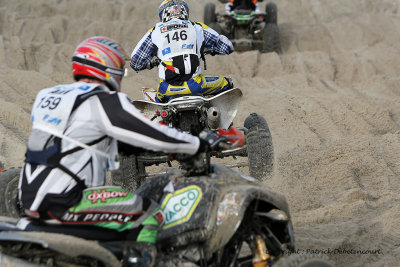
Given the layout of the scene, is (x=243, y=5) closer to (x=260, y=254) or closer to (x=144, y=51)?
(x=144, y=51)

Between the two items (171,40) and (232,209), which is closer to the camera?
(232,209)

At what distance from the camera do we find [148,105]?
6.88m

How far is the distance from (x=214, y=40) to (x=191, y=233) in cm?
439

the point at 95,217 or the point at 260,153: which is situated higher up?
the point at 95,217

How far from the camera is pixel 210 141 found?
11.5 ft

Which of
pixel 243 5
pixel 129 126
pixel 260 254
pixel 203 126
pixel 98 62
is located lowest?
pixel 243 5

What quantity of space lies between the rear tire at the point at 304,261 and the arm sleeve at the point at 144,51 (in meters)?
4.45

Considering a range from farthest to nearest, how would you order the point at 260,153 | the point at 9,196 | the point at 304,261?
the point at 260,153 → the point at 9,196 → the point at 304,261

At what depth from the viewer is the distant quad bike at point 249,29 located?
50.4 ft

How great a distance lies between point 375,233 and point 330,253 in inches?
26.8

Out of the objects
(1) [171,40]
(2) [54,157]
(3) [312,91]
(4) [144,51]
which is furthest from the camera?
(3) [312,91]

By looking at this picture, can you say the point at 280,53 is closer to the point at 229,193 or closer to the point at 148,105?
the point at 148,105

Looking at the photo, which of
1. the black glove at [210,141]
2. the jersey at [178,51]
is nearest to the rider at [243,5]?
the jersey at [178,51]

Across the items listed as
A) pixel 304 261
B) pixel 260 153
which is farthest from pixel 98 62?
pixel 260 153
